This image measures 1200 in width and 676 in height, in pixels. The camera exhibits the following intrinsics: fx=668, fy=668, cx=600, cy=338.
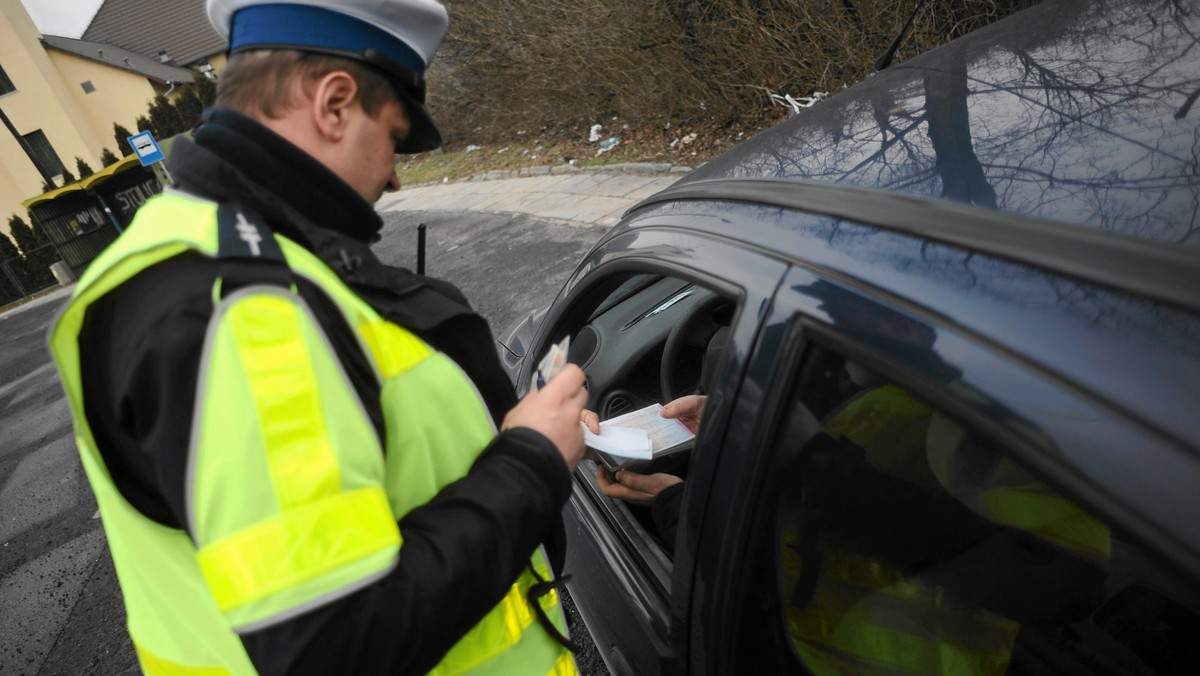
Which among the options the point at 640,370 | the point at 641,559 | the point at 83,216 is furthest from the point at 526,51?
the point at 83,216

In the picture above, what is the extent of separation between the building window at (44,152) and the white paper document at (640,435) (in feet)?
125

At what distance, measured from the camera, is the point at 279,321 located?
30.8 inches

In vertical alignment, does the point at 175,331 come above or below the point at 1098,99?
above

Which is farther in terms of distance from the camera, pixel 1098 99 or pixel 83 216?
pixel 83 216

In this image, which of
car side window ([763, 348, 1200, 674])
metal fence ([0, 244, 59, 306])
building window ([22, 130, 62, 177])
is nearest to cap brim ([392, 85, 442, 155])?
car side window ([763, 348, 1200, 674])

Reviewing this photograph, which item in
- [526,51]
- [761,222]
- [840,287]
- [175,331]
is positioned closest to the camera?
[175,331]

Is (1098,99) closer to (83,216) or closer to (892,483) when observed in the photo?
(892,483)

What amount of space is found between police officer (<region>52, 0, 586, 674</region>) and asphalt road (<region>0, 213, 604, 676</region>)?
6.16 feet

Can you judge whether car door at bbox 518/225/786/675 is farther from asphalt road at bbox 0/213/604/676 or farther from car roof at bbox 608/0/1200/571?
asphalt road at bbox 0/213/604/676

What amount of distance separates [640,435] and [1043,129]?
941 millimetres

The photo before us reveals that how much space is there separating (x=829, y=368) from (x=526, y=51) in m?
11.1

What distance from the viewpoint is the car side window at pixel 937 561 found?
0.72m

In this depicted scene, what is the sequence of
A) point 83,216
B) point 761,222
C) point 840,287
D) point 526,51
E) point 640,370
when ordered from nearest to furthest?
→ point 840,287 → point 761,222 → point 640,370 → point 526,51 → point 83,216

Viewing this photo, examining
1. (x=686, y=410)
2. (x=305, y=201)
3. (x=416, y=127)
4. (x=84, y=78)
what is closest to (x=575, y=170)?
(x=686, y=410)
